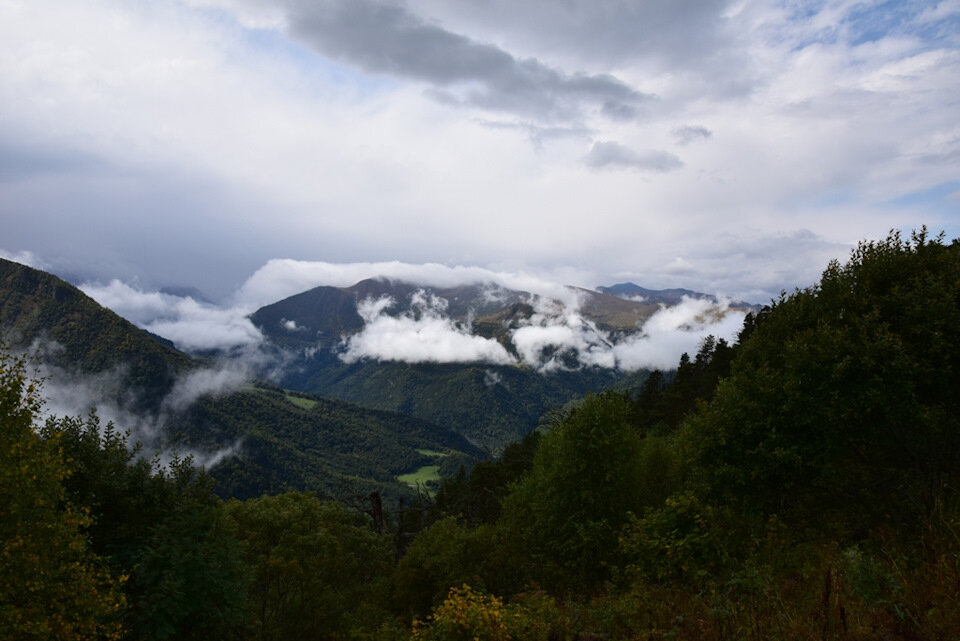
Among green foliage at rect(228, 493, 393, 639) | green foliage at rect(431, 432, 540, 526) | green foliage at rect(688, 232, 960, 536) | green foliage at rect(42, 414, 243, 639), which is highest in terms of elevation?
green foliage at rect(688, 232, 960, 536)

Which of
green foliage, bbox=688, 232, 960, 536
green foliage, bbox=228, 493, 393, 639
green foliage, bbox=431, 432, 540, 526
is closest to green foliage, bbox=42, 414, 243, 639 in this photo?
green foliage, bbox=228, 493, 393, 639

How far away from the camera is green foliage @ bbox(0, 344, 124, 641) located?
37.2 feet

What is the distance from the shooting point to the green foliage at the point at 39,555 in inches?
446

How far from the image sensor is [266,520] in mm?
24156

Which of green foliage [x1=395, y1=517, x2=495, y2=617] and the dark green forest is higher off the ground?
the dark green forest

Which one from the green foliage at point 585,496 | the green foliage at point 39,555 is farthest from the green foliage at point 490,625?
the green foliage at point 585,496

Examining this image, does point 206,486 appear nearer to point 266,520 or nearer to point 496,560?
point 266,520

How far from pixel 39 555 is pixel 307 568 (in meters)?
12.6

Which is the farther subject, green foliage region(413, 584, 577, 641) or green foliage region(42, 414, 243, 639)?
green foliage region(42, 414, 243, 639)

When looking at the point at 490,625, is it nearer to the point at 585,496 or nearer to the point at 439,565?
the point at 585,496

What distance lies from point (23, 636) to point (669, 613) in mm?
14798

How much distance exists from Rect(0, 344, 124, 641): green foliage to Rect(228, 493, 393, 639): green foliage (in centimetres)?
718

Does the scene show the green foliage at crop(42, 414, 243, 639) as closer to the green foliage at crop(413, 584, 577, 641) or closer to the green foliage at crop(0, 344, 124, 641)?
the green foliage at crop(0, 344, 124, 641)

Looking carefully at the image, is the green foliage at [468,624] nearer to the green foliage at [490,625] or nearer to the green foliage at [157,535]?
the green foliage at [490,625]
